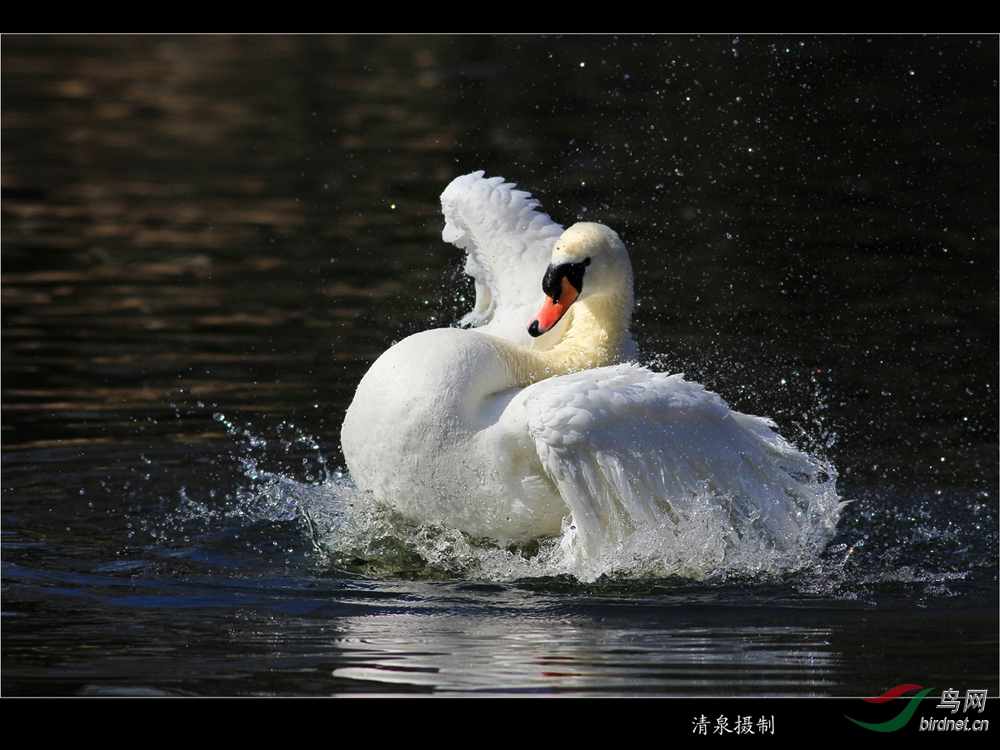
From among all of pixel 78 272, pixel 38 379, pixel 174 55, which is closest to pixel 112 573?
pixel 38 379

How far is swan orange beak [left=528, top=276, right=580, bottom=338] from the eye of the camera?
272 inches

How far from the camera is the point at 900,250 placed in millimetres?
13734

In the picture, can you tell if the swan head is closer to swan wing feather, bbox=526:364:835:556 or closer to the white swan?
the white swan

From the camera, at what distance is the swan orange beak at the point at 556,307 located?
6.90m

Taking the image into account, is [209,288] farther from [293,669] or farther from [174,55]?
[174,55]

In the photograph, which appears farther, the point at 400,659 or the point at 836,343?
the point at 836,343

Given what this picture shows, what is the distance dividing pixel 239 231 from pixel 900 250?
698 cm

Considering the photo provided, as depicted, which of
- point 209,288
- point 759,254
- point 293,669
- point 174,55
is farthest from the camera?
point 174,55
